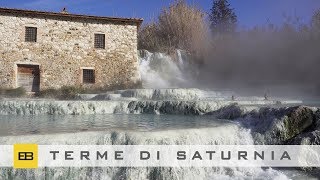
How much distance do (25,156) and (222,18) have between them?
41.5m

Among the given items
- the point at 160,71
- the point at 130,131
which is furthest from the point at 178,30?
the point at 130,131

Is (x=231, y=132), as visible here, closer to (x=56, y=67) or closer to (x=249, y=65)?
(x=56, y=67)

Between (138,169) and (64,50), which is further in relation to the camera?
(64,50)

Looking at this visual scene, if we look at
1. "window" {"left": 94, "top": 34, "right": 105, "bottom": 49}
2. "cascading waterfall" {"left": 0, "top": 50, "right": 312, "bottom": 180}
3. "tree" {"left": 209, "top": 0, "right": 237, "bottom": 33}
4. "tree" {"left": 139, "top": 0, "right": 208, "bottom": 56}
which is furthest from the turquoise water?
"tree" {"left": 209, "top": 0, "right": 237, "bottom": 33}

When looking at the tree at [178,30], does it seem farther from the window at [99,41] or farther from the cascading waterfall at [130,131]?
the cascading waterfall at [130,131]

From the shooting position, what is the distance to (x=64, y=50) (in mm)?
20703

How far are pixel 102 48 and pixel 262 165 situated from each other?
15.3 meters

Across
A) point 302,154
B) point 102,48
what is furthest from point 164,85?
point 302,154

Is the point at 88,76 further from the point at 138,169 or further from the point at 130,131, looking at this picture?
the point at 138,169

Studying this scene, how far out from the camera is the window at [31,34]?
20.0 m

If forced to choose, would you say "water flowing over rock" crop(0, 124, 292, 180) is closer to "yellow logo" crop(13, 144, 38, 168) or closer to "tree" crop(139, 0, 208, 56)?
"yellow logo" crop(13, 144, 38, 168)

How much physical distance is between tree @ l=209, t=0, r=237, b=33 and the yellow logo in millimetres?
39993

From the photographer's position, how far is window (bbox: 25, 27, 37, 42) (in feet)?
65.7

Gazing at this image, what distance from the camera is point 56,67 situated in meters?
20.6
